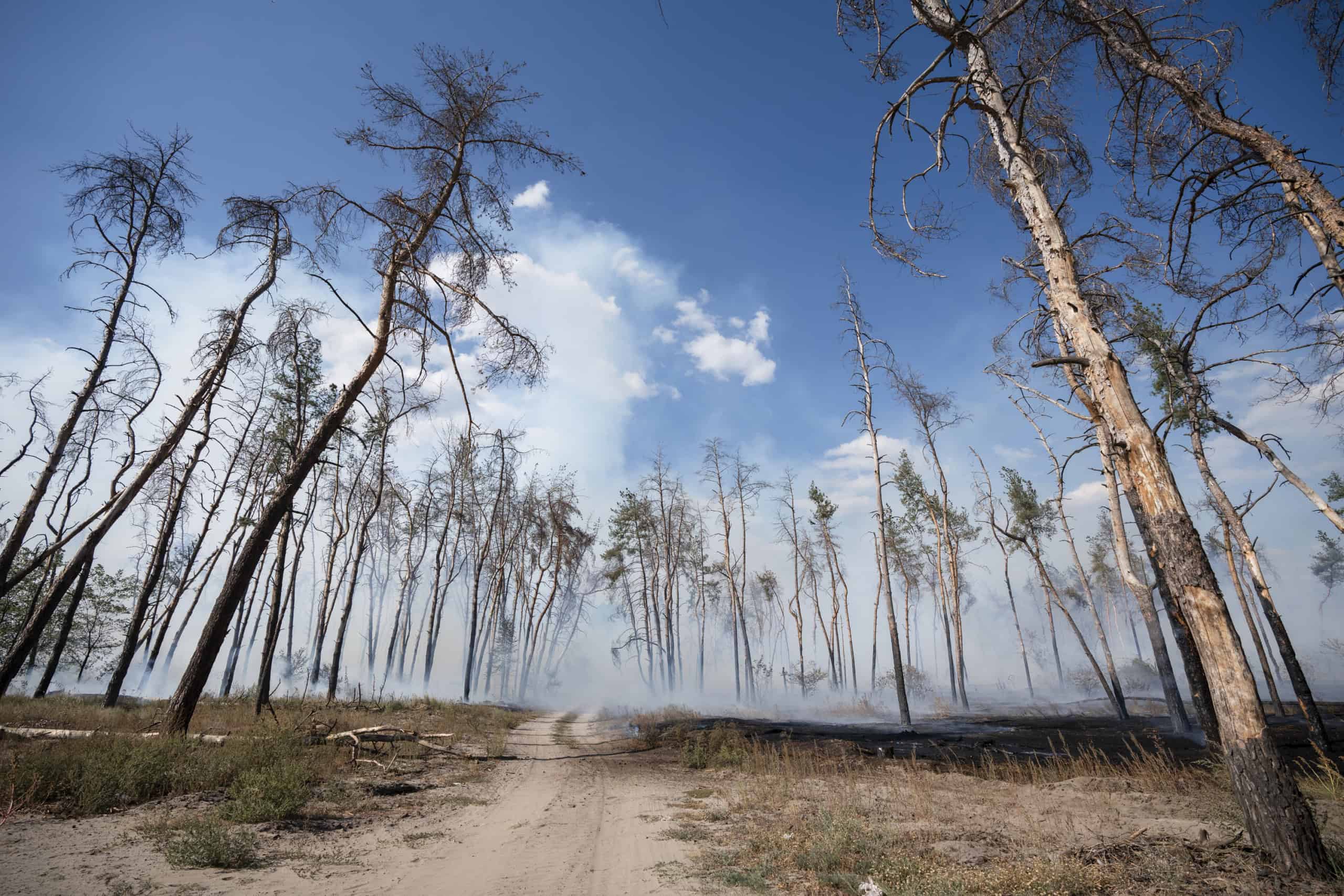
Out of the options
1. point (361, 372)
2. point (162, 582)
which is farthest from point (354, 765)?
point (162, 582)

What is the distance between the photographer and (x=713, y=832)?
5.75 m

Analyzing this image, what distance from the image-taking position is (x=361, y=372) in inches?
329

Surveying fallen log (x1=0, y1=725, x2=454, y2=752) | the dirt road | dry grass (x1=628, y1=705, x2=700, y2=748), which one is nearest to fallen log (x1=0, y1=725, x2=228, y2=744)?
fallen log (x1=0, y1=725, x2=454, y2=752)

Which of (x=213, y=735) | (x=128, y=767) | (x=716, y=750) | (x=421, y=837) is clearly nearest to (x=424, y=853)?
(x=421, y=837)

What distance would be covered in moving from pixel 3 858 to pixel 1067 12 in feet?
42.3

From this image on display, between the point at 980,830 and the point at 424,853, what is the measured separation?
5760 millimetres

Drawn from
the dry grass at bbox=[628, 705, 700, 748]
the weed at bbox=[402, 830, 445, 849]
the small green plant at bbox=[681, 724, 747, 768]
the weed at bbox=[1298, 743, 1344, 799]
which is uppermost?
the weed at bbox=[1298, 743, 1344, 799]

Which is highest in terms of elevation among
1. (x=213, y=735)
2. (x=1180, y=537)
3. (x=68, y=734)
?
(x=1180, y=537)

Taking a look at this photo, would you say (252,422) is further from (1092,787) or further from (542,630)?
(542,630)

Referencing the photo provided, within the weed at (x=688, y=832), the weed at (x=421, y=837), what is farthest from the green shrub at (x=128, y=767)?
the weed at (x=688, y=832)

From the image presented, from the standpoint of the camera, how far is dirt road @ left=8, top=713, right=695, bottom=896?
12.1 feet

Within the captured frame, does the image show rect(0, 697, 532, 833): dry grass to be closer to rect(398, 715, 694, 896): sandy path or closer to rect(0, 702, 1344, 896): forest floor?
rect(0, 702, 1344, 896): forest floor

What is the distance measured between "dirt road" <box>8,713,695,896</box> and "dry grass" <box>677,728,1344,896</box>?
0.71 meters

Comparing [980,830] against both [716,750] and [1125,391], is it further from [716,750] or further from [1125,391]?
[716,750]
